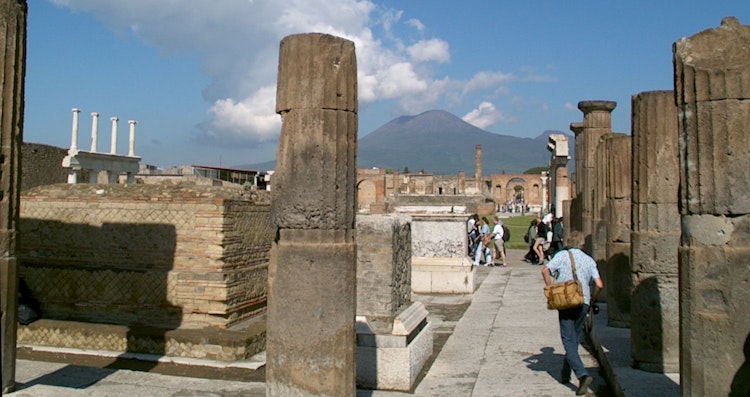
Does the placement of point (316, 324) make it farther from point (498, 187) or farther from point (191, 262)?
point (498, 187)

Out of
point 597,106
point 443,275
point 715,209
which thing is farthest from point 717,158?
point 597,106

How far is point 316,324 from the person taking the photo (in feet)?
16.8

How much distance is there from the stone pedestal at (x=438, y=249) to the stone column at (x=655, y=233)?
674 centimetres

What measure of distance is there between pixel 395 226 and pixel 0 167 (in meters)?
4.09

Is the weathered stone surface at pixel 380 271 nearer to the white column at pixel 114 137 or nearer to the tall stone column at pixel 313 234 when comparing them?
the tall stone column at pixel 313 234

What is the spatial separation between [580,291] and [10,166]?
5462mm

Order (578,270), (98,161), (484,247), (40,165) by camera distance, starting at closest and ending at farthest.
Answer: (578,270) → (40,165) → (484,247) → (98,161)

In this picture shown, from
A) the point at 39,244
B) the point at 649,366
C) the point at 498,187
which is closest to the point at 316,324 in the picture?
the point at 649,366

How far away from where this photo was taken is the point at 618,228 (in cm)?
930

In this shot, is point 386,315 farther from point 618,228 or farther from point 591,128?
point 591,128

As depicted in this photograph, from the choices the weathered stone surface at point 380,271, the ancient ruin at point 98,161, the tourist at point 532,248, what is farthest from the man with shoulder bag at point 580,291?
the ancient ruin at point 98,161

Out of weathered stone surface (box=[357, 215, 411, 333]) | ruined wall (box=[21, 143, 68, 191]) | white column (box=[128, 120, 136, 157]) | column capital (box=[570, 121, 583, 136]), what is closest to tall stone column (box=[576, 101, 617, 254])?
column capital (box=[570, 121, 583, 136])

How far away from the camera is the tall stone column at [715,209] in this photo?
416cm

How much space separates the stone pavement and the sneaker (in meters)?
0.17
